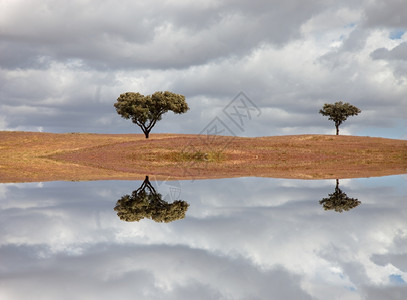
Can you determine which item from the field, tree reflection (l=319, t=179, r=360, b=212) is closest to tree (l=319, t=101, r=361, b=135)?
the field

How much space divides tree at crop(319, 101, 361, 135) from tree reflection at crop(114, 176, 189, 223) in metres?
95.6

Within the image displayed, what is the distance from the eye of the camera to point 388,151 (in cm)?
7662

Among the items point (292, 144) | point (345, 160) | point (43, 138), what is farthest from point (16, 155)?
point (345, 160)

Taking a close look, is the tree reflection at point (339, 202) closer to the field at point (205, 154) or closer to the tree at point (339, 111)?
the field at point (205, 154)

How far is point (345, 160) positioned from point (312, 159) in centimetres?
496

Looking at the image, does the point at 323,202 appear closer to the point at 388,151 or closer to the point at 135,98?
the point at 388,151

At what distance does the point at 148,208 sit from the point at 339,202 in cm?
1127

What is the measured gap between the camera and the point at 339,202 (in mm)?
25938

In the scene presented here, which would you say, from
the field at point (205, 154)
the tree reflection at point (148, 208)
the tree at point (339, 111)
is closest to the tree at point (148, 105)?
the field at point (205, 154)

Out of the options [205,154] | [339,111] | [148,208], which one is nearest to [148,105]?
[205,154]

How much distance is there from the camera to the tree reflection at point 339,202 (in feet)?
79.4

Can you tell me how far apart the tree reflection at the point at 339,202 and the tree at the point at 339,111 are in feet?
300

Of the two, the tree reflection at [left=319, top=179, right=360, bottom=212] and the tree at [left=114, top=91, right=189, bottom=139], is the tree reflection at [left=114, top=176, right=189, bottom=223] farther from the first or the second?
the tree at [left=114, top=91, right=189, bottom=139]

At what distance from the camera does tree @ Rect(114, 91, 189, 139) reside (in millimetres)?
94438
